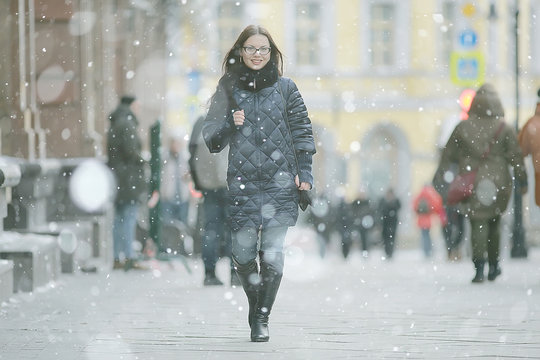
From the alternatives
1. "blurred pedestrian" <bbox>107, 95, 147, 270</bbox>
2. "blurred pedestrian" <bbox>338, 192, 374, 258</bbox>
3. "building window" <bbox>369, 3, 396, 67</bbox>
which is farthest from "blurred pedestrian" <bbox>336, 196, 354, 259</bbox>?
"building window" <bbox>369, 3, 396, 67</bbox>

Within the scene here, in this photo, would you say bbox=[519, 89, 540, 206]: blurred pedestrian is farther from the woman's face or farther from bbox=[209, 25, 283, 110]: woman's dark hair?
the woman's face

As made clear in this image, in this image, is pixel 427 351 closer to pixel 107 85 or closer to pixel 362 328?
pixel 362 328

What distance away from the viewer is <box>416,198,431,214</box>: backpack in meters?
24.5

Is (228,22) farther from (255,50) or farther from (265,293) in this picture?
(265,293)

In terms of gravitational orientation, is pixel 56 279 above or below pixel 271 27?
below

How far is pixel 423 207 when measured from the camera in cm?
2464

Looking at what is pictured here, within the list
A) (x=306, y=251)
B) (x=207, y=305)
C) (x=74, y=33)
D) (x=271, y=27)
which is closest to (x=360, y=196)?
(x=306, y=251)

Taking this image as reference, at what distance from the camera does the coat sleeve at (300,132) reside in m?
7.39

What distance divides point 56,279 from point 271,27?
100 ft

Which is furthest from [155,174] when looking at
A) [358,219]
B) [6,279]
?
[358,219]

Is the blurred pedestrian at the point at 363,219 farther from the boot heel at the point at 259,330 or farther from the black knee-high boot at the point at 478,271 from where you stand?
the boot heel at the point at 259,330

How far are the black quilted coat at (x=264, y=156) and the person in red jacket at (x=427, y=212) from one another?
15.6 meters

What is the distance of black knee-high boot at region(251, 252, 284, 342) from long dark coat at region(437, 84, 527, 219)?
4.46 meters

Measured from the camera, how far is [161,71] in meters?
31.2
